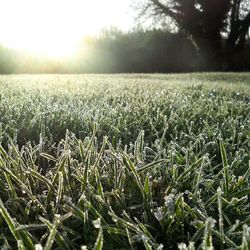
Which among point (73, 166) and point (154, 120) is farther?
point (154, 120)

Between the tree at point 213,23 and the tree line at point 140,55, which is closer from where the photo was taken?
the tree line at point 140,55

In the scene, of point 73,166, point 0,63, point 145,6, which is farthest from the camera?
point 145,6

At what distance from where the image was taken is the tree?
19.6 metres

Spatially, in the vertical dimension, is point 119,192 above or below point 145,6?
below

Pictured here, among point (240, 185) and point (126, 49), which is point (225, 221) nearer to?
point (240, 185)

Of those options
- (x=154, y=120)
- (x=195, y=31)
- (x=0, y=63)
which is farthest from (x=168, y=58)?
(x=154, y=120)

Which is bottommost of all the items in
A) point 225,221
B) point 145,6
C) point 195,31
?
point 225,221

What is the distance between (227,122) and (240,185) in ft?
2.58

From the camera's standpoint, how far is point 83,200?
0.84m

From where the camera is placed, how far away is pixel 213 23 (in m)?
19.8

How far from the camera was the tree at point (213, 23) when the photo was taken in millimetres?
19594

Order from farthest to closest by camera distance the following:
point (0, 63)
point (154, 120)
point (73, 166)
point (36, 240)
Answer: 1. point (0, 63)
2. point (154, 120)
3. point (73, 166)
4. point (36, 240)

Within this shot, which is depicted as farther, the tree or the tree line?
the tree

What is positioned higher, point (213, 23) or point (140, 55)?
point (213, 23)
